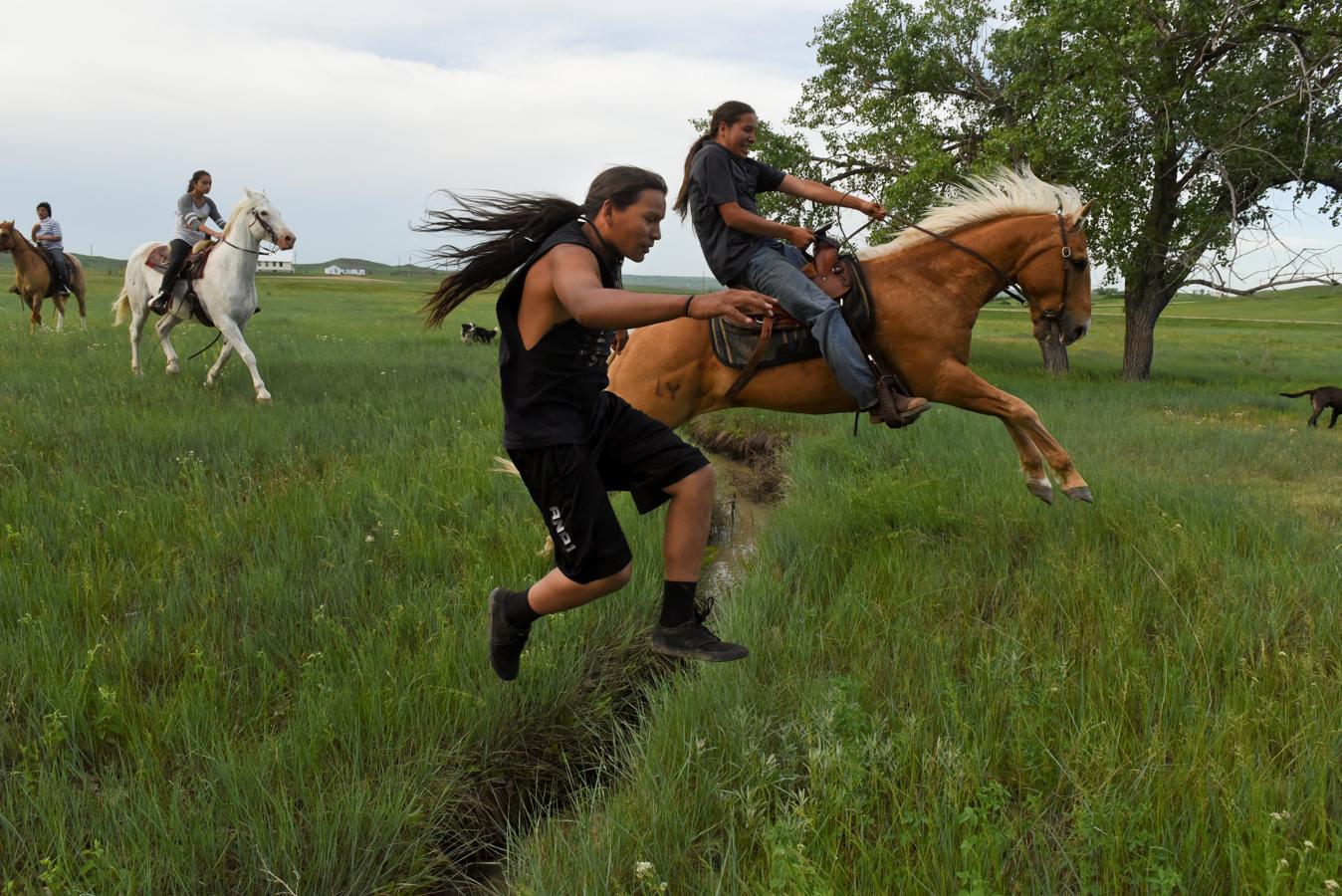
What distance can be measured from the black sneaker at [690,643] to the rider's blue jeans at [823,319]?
228cm

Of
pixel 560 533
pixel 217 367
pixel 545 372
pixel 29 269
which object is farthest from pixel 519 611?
pixel 29 269

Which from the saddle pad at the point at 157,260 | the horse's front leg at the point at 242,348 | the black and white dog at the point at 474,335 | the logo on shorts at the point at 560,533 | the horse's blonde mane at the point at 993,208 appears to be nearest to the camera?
the logo on shorts at the point at 560,533

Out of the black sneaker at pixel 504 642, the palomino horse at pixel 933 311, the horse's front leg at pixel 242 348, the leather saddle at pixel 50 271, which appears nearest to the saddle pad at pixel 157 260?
the horse's front leg at pixel 242 348

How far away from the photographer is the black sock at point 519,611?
3357 millimetres

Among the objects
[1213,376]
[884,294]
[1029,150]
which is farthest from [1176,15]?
[884,294]

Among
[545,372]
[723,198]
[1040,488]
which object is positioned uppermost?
[723,198]

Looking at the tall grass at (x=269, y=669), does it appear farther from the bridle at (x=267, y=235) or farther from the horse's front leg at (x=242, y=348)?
the bridle at (x=267, y=235)

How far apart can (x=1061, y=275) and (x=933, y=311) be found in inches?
35.9

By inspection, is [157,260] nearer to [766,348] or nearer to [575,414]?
[766,348]

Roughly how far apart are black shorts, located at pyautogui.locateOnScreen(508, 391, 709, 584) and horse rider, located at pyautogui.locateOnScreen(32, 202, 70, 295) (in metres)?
19.1

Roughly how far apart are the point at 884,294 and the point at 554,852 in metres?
4.07

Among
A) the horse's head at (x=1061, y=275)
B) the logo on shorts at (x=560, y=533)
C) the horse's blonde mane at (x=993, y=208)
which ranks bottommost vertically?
the logo on shorts at (x=560, y=533)

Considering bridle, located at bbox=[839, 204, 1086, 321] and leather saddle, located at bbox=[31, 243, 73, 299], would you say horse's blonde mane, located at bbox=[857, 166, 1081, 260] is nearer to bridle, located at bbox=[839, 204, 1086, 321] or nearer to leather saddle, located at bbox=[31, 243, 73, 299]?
bridle, located at bbox=[839, 204, 1086, 321]

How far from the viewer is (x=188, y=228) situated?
11.0m
